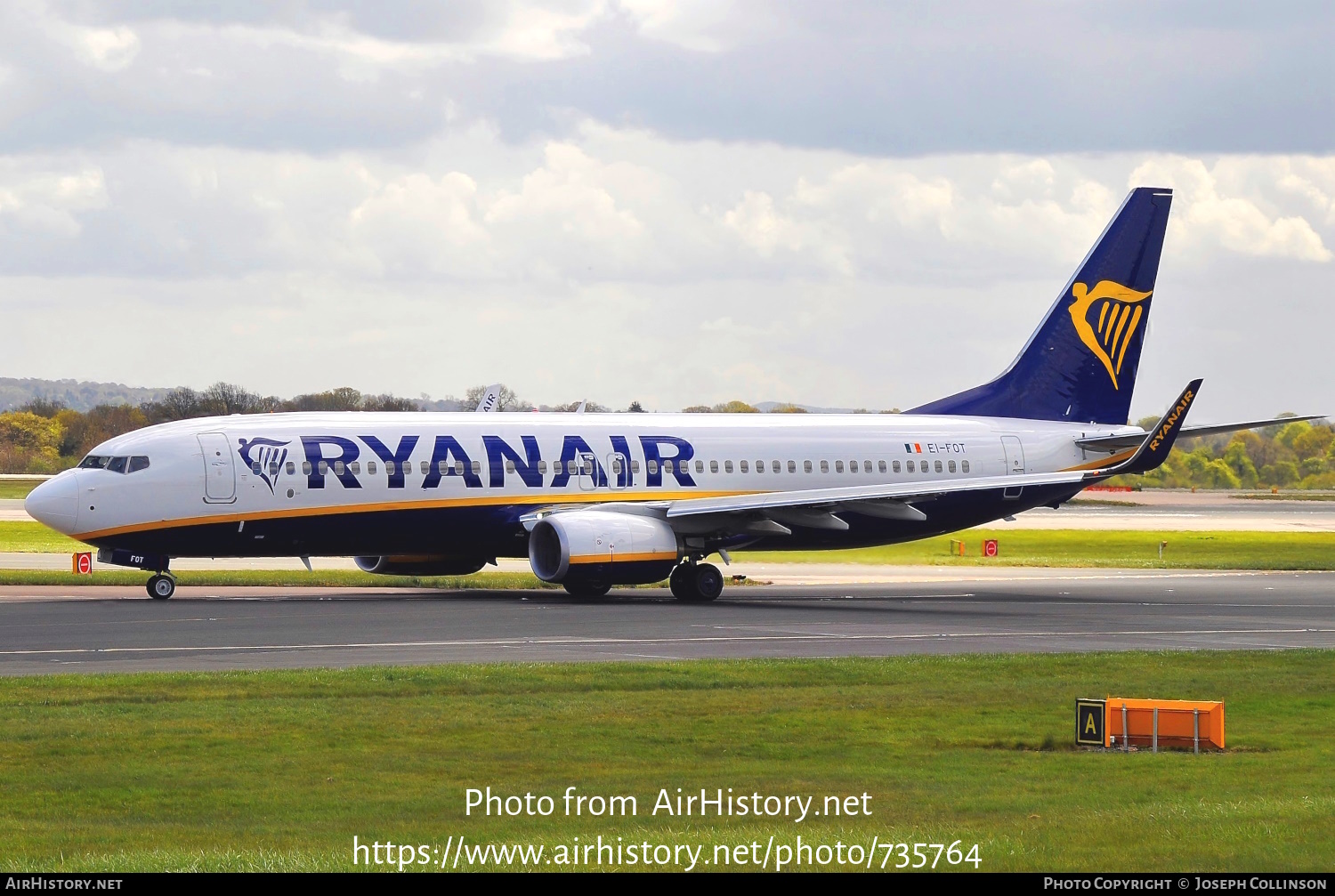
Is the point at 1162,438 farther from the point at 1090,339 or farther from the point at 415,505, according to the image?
the point at 415,505

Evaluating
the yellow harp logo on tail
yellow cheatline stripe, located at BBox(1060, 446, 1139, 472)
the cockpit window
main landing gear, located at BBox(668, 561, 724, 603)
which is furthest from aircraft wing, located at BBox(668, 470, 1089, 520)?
the cockpit window

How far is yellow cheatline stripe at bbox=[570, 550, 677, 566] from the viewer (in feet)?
135

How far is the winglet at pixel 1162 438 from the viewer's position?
4347 cm

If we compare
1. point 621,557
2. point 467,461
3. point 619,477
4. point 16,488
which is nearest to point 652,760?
point 621,557

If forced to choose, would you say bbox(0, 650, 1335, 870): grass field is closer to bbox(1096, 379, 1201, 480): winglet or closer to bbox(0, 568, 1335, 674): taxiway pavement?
bbox(0, 568, 1335, 674): taxiway pavement

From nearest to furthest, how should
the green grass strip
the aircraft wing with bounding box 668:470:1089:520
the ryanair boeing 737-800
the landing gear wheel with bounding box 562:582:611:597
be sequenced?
1. the ryanair boeing 737-800
2. the landing gear wheel with bounding box 562:582:611:597
3. the aircraft wing with bounding box 668:470:1089:520
4. the green grass strip

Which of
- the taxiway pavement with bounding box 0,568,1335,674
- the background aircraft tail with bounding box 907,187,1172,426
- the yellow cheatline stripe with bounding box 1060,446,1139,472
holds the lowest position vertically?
the taxiway pavement with bounding box 0,568,1335,674

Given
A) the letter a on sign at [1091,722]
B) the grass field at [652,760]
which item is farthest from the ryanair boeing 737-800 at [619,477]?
the letter a on sign at [1091,722]

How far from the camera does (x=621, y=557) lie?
41.7 metres

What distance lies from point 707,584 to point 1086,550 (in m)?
32.2

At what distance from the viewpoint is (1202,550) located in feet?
232

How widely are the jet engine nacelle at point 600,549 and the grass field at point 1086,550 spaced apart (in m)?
19.4

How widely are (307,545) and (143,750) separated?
73.8ft

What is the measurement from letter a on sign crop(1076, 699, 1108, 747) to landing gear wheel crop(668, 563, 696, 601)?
23.8 m
